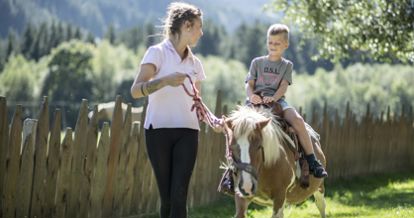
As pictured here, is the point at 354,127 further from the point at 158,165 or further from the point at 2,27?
the point at 2,27

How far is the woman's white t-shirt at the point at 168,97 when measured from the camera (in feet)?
16.9

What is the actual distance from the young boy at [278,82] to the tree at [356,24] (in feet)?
38.0

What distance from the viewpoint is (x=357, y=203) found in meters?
11.7

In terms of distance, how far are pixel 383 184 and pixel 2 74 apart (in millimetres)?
89774

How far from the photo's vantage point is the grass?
9922mm

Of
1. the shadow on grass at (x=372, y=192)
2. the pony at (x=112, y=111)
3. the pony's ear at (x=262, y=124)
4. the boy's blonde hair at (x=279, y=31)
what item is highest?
the boy's blonde hair at (x=279, y=31)

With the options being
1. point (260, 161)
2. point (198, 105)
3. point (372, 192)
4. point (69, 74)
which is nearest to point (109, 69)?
point (69, 74)

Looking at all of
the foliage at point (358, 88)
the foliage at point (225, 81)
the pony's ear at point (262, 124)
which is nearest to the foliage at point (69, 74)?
the foliage at point (225, 81)

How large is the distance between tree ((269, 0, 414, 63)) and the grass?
149 inches

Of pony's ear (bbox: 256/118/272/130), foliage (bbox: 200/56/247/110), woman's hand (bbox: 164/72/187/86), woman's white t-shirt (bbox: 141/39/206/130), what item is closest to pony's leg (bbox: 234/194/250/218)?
pony's ear (bbox: 256/118/272/130)

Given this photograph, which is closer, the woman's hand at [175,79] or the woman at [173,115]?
the woman's hand at [175,79]

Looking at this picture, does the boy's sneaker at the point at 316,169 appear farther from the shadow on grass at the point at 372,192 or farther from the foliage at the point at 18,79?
the foliage at the point at 18,79

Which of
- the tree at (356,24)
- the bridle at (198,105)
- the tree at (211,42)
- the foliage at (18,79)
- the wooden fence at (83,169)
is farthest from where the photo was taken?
the tree at (211,42)

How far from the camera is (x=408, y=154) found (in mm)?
18219
